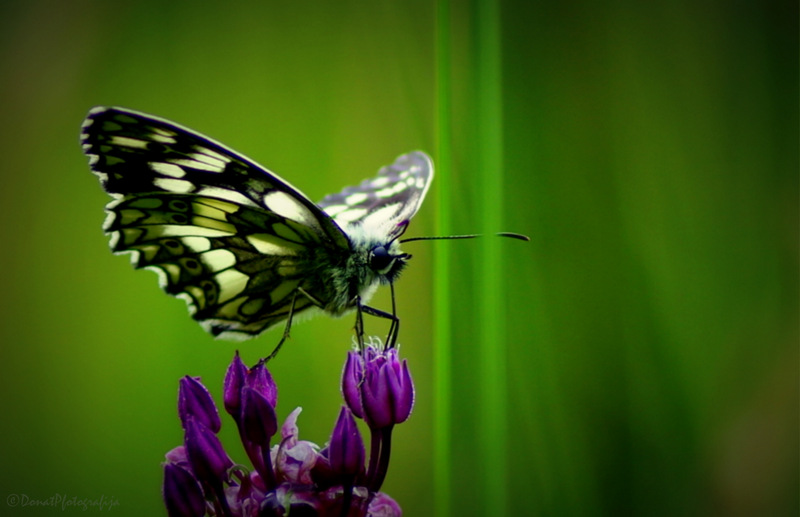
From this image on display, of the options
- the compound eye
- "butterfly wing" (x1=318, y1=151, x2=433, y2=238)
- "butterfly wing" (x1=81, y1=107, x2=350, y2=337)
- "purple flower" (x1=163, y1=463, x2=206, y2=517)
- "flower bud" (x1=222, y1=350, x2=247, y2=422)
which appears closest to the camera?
"purple flower" (x1=163, y1=463, x2=206, y2=517)

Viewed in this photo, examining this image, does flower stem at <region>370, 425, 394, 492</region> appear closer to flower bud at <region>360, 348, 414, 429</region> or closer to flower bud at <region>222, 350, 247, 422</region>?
flower bud at <region>360, 348, 414, 429</region>

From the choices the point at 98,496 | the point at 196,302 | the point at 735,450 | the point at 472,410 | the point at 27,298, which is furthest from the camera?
the point at 27,298

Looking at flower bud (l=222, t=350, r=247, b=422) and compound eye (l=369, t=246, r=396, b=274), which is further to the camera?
compound eye (l=369, t=246, r=396, b=274)

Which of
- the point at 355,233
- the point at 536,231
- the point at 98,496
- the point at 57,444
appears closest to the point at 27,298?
the point at 57,444

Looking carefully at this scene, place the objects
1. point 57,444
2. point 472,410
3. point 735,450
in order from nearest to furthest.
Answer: point 472,410 < point 735,450 < point 57,444

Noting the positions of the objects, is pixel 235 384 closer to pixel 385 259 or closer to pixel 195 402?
pixel 195 402

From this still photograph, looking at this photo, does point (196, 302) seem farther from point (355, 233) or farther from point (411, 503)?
point (411, 503)

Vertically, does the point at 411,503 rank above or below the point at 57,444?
below

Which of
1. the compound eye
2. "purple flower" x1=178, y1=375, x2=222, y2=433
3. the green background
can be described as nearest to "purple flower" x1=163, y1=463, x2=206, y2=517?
"purple flower" x1=178, y1=375, x2=222, y2=433

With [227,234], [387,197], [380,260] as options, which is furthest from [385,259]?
[387,197]
